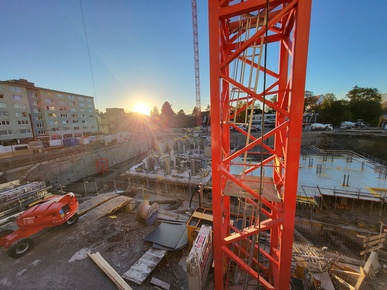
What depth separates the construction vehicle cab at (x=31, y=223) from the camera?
5314mm

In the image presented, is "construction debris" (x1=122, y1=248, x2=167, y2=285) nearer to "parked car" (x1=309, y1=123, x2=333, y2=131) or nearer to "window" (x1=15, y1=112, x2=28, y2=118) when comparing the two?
"window" (x1=15, y1=112, x2=28, y2=118)

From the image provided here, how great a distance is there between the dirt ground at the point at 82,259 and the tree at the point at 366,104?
60733mm

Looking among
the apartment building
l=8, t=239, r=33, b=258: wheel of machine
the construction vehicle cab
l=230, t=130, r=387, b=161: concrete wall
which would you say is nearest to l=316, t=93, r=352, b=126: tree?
l=230, t=130, r=387, b=161: concrete wall

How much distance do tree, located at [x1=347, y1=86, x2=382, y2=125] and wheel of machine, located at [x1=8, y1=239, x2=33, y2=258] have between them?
64.5 m

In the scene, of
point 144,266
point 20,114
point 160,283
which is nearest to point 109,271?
point 144,266

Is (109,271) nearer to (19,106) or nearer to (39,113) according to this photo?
(19,106)

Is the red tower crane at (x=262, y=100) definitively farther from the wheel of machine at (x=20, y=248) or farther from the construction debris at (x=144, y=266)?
the wheel of machine at (x=20, y=248)

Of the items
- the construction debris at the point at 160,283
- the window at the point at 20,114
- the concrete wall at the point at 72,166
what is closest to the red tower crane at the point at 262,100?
the construction debris at the point at 160,283

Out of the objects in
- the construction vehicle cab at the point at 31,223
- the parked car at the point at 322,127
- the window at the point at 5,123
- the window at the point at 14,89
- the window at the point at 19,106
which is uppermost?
the window at the point at 14,89

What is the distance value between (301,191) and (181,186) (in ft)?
34.5

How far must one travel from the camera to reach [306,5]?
2.16 meters

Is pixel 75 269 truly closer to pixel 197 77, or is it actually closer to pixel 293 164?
pixel 293 164

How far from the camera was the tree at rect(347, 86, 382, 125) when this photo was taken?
137ft

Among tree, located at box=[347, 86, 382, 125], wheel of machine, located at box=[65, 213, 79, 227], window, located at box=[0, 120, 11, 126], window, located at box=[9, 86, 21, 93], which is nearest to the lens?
wheel of machine, located at box=[65, 213, 79, 227]
